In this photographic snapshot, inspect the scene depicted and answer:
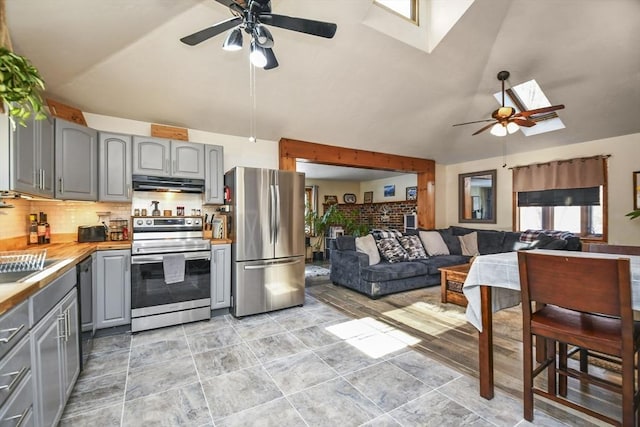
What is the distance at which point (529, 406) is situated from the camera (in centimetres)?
166

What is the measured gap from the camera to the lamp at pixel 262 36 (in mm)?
1811

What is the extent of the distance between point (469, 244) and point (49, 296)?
18.7 feet

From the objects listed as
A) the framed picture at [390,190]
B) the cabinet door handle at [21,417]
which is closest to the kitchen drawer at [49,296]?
the cabinet door handle at [21,417]

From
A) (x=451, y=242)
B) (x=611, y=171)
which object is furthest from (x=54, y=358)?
(x=611, y=171)

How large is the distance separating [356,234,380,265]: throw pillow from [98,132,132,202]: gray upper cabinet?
122 inches

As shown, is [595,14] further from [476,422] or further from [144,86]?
[144,86]

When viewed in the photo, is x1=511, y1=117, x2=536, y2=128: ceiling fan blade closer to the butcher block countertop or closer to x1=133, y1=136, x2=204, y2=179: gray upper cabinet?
x1=133, y1=136, x2=204, y2=179: gray upper cabinet

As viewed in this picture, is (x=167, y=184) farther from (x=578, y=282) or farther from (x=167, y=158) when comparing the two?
(x=578, y=282)

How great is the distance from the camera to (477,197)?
6.02 metres

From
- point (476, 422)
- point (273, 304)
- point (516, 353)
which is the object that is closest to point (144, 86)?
point (273, 304)

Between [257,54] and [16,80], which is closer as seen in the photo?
[16,80]

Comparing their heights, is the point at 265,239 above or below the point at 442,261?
above

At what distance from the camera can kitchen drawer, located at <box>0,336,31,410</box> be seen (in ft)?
3.36

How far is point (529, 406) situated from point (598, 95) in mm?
4230
